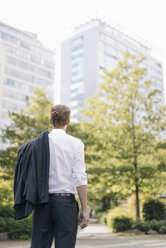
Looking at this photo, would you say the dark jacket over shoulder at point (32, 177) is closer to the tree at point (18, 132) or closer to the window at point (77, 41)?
the tree at point (18, 132)

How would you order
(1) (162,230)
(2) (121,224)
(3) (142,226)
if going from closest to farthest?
(1) (162,230)
(3) (142,226)
(2) (121,224)

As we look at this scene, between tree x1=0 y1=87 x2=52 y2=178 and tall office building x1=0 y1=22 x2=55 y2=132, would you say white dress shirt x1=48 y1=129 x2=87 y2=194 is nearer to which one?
tree x1=0 y1=87 x2=52 y2=178

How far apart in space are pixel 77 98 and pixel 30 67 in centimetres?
1459

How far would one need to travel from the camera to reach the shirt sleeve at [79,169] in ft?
8.34

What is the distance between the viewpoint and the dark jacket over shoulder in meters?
2.43

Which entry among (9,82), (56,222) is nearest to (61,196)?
(56,222)

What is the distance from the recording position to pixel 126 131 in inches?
547

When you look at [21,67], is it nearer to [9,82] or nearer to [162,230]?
[9,82]

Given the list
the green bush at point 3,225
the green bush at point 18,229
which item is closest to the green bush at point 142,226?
the green bush at point 18,229

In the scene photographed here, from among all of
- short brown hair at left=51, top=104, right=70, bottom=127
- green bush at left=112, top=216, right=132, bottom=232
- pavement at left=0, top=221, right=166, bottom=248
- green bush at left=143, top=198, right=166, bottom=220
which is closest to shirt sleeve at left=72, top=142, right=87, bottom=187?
short brown hair at left=51, top=104, right=70, bottom=127

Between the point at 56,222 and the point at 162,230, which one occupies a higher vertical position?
the point at 56,222

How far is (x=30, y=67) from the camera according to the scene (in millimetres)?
69312

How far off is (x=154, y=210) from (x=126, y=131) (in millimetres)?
4485

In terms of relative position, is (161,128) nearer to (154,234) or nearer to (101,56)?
(154,234)
